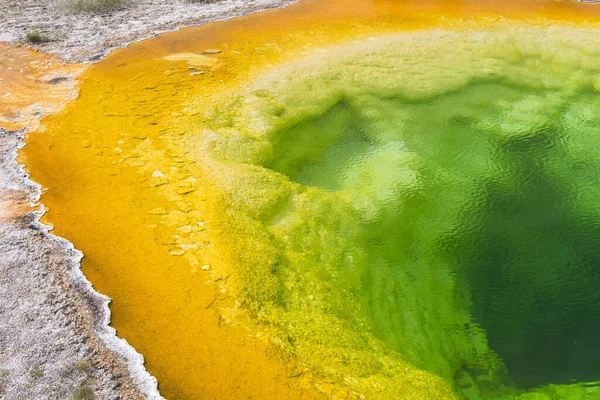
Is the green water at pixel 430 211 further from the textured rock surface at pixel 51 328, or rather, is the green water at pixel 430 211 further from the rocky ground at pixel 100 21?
the rocky ground at pixel 100 21

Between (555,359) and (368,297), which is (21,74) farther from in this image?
(555,359)

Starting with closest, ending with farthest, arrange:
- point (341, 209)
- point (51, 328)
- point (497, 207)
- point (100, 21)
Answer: point (51, 328)
point (341, 209)
point (497, 207)
point (100, 21)

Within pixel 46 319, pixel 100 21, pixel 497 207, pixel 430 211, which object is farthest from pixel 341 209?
pixel 100 21

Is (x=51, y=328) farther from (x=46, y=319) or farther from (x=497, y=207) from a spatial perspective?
(x=497, y=207)

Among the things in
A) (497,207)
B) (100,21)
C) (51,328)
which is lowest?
(497,207)

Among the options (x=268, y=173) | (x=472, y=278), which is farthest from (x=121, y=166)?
(x=472, y=278)

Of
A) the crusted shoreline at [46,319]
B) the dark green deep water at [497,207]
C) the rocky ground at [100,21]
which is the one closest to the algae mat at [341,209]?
the dark green deep water at [497,207]
